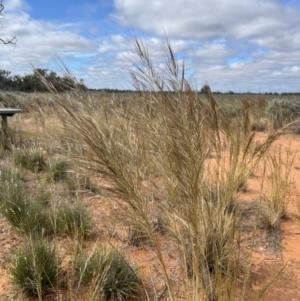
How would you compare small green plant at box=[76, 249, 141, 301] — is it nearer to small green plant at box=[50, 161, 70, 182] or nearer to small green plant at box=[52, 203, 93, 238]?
small green plant at box=[52, 203, 93, 238]

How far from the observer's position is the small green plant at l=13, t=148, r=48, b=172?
5.36m

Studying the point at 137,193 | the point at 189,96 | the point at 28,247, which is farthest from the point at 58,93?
the point at 28,247

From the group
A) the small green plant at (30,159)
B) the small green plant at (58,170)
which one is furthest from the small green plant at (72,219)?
the small green plant at (30,159)

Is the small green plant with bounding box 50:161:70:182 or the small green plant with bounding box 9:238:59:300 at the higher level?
the small green plant with bounding box 50:161:70:182

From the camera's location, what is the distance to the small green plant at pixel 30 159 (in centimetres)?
536

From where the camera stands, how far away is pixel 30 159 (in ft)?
17.7

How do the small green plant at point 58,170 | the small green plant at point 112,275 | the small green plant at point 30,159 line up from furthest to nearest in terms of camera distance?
the small green plant at point 30,159, the small green plant at point 58,170, the small green plant at point 112,275

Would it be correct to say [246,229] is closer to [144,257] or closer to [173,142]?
[144,257]

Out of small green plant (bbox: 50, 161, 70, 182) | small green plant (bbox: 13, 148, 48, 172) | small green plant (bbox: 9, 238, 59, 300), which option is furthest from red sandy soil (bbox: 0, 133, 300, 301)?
small green plant (bbox: 13, 148, 48, 172)

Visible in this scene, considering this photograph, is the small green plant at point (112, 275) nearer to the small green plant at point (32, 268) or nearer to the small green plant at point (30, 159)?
the small green plant at point (32, 268)

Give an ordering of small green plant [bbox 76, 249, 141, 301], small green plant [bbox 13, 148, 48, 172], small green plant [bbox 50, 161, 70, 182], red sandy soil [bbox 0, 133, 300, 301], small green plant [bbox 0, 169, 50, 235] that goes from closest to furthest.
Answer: small green plant [bbox 76, 249, 141, 301], red sandy soil [bbox 0, 133, 300, 301], small green plant [bbox 0, 169, 50, 235], small green plant [bbox 50, 161, 70, 182], small green plant [bbox 13, 148, 48, 172]

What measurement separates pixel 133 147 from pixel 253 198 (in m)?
3.07

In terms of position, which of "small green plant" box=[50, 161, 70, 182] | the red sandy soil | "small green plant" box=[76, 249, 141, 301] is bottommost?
the red sandy soil

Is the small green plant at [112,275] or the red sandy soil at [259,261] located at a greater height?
the small green plant at [112,275]
